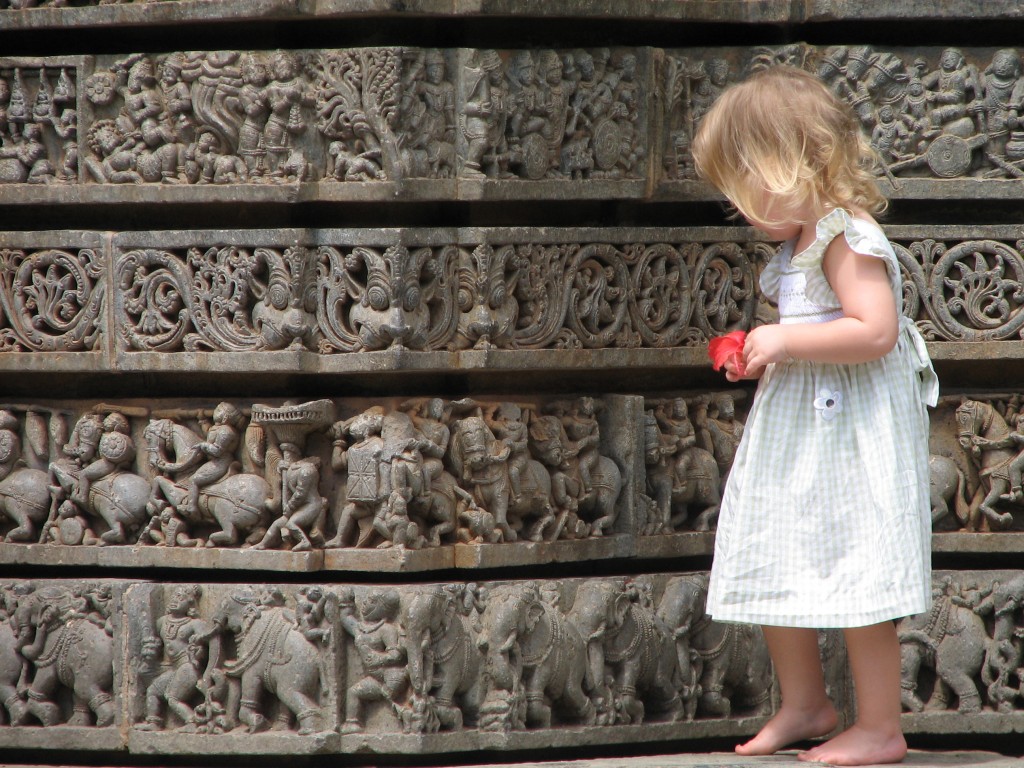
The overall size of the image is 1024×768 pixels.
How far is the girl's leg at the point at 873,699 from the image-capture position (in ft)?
11.4

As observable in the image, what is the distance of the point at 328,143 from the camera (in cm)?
409

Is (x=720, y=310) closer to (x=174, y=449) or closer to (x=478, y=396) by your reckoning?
(x=478, y=396)

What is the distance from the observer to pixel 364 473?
401cm

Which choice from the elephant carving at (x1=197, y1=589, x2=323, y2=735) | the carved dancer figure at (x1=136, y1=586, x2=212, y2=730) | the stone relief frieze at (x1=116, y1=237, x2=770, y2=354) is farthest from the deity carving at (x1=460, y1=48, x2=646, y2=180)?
the carved dancer figure at (x1=136, y1=586, x2=212, y2=730)

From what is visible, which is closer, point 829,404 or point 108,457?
point 829,404

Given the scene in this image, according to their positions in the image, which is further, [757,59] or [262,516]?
[757,59]

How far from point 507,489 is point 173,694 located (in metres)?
1.21

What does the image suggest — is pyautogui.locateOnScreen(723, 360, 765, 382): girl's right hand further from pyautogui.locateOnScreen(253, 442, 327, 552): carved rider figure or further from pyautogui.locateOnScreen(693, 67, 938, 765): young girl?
pyautogui.locateOnScreen(253, 442, 327, 552): carved rider figure

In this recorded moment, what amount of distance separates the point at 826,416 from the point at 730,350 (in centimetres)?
30

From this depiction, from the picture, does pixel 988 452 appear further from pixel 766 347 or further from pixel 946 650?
pixel 766 347

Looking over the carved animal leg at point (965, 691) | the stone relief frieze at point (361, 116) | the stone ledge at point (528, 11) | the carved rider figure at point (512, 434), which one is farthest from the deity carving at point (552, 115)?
the carved animal leg at point (965, 691)

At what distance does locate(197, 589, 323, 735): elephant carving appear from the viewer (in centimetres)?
402

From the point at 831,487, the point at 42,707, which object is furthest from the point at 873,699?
the point at 42,707

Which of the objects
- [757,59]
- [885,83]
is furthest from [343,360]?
[885,83]
